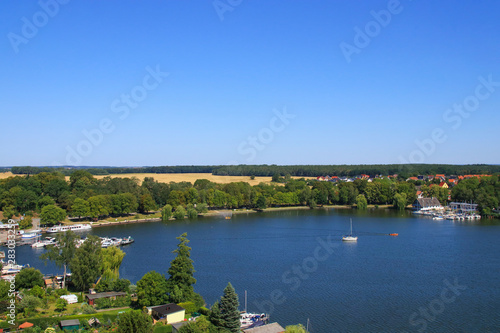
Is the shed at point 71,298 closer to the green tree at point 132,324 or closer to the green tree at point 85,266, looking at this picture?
the green tree at point 85,266

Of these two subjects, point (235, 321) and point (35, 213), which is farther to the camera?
point (35, 213)

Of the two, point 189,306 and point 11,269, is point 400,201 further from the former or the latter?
point 11,269

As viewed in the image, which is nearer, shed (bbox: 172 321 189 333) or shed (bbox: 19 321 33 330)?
shed (bbox: 19 321 33 330)

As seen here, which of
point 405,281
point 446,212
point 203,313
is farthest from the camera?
point 446,212

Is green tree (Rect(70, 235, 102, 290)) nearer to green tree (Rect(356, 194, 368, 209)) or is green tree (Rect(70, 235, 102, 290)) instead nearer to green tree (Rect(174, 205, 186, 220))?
green tree (Rect(174, 205, 186, 220))

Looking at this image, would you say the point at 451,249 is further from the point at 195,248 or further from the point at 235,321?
the point at 235,321

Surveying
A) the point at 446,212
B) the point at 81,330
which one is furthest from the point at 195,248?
the point at 446,212

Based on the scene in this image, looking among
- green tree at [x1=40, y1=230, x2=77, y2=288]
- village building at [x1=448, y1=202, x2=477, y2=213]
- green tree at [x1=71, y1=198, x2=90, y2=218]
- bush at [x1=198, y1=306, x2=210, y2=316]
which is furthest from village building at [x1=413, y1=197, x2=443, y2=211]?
green tree at [x1=40, y1=230, x2=77, y2=288]

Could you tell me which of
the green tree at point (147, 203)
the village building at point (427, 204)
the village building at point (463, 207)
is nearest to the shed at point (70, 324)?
the green tree at point (147, 203)
